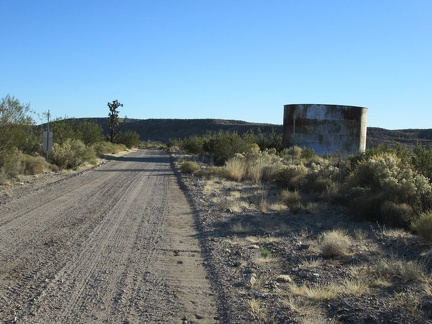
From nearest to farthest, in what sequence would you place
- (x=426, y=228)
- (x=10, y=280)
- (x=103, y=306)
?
(x=103, y=306) → (x=10, y=280) → (x=426, y=228)

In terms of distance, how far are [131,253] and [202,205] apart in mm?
7136

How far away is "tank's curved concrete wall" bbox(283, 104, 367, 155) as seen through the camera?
123 ft

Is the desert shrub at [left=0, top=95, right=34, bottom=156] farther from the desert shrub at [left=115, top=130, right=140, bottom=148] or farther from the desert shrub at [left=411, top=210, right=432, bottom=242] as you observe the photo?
the desert shrub at [left=115, top=130, right=140, bottom=148]

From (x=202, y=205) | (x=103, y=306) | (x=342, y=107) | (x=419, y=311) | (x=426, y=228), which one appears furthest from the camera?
(x=342, y=107)

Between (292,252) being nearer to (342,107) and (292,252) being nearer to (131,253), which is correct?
(131,253)

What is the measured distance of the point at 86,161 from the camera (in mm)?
37500

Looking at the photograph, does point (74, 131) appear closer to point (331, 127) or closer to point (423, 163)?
point (331, 127)

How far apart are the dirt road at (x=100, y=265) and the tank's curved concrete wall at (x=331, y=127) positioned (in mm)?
25083

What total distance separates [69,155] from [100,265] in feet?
90.7

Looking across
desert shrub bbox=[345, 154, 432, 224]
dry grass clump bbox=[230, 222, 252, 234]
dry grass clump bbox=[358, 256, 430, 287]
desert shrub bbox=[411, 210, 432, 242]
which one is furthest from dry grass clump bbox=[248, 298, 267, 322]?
desert shrub bbox=[345, 154, 432, 224]

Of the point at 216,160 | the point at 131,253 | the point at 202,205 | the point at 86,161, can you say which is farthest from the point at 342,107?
Answer: the point at 131,253

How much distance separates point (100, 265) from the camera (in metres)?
7.77

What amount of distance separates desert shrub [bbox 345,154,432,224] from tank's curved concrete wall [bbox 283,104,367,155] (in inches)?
888

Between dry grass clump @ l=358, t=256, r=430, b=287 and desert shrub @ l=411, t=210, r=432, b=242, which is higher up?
desert shrub @ l=411, t=210, r=432, b=242
